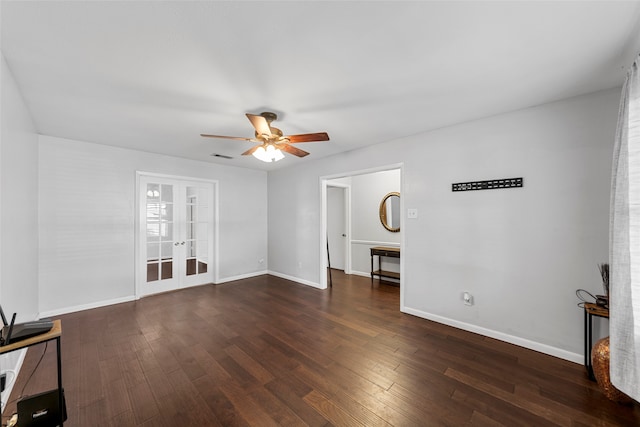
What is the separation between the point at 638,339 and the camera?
4.96 ft

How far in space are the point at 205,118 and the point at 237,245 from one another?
317cm

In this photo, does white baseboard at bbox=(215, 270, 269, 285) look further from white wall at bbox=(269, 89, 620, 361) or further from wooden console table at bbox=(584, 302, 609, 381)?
wooden console table at bbox=(584, 302, 609, 381)

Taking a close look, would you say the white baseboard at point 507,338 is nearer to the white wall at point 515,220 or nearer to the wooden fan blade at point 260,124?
the white wall at point 515,220

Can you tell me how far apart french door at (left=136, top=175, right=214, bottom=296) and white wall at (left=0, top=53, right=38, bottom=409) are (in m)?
1.31

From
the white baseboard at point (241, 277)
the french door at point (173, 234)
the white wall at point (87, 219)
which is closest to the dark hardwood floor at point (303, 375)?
the white wall at point (87, 219)

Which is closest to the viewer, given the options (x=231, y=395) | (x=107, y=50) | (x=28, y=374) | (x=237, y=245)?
(x=107, y=50)

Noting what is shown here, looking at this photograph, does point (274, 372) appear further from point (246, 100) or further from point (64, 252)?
point (64, 252)

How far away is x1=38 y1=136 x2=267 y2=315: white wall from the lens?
336 cm

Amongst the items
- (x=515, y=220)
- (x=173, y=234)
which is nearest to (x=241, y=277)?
(x=173, y=234)

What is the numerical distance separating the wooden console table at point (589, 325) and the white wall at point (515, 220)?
0.39ft

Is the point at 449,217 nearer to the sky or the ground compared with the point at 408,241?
nearer to the sky

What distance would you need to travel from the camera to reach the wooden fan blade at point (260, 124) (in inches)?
87.2

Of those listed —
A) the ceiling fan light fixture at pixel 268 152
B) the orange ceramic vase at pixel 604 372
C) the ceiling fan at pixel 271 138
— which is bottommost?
the orange ceramic vase at pixel 604 372

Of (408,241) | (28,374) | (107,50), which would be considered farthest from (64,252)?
(408,241)
